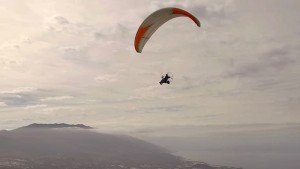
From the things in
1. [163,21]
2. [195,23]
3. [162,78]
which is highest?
[163,21]

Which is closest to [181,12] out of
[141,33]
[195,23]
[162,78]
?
[195,23]

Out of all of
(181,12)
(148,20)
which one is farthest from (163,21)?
(181,12)

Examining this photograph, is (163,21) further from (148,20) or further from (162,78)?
(162,78)

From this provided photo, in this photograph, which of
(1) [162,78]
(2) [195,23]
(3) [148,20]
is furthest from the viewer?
(1) [162,78]

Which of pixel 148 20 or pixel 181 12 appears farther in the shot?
pixel 148 20

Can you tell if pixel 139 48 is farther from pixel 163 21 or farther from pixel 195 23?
pixel 195 23

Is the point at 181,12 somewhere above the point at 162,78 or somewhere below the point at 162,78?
above

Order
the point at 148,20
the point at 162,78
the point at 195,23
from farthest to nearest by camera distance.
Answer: the point at 162,78
the point at 148,20
the point at 195,23
